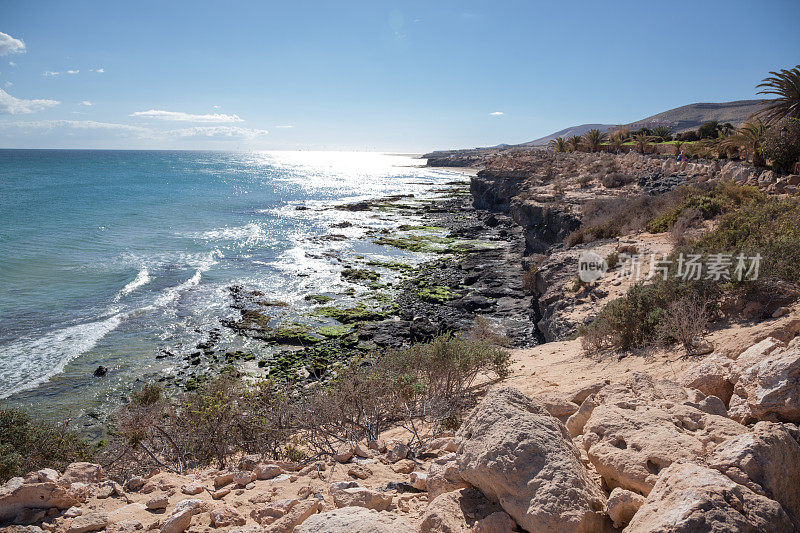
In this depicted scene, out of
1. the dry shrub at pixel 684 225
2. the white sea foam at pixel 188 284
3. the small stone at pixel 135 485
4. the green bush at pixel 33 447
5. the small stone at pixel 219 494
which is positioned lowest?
the white sea foam at pixel 188 284

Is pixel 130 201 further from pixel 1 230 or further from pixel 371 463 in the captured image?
pixel 371 463

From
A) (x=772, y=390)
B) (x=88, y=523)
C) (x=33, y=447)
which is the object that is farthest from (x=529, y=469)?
(x=33, y=447)

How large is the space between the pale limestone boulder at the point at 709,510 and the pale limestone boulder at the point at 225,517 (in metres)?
2.97

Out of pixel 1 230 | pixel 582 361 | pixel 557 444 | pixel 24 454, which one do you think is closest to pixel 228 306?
pixel 24 454

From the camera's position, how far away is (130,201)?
175 ft

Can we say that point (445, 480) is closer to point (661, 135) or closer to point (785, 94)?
point (785, 94)

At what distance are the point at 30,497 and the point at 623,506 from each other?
4.73 m

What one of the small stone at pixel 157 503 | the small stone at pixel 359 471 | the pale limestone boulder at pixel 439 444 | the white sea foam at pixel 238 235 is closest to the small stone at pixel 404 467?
the small stone at pixel 359 471

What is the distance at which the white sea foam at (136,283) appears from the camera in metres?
20.5

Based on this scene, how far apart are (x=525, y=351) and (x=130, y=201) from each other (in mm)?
57676

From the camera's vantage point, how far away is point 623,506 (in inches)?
102

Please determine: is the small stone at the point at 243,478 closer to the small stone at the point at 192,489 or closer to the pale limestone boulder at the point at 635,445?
the small stone at the point at 192,489

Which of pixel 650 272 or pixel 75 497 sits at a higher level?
pixel 650 272

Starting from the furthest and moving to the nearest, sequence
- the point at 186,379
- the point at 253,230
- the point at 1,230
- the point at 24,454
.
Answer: the point at 253,230 < the point at 1,230 < the point at 186,379 < the point at 24,454
